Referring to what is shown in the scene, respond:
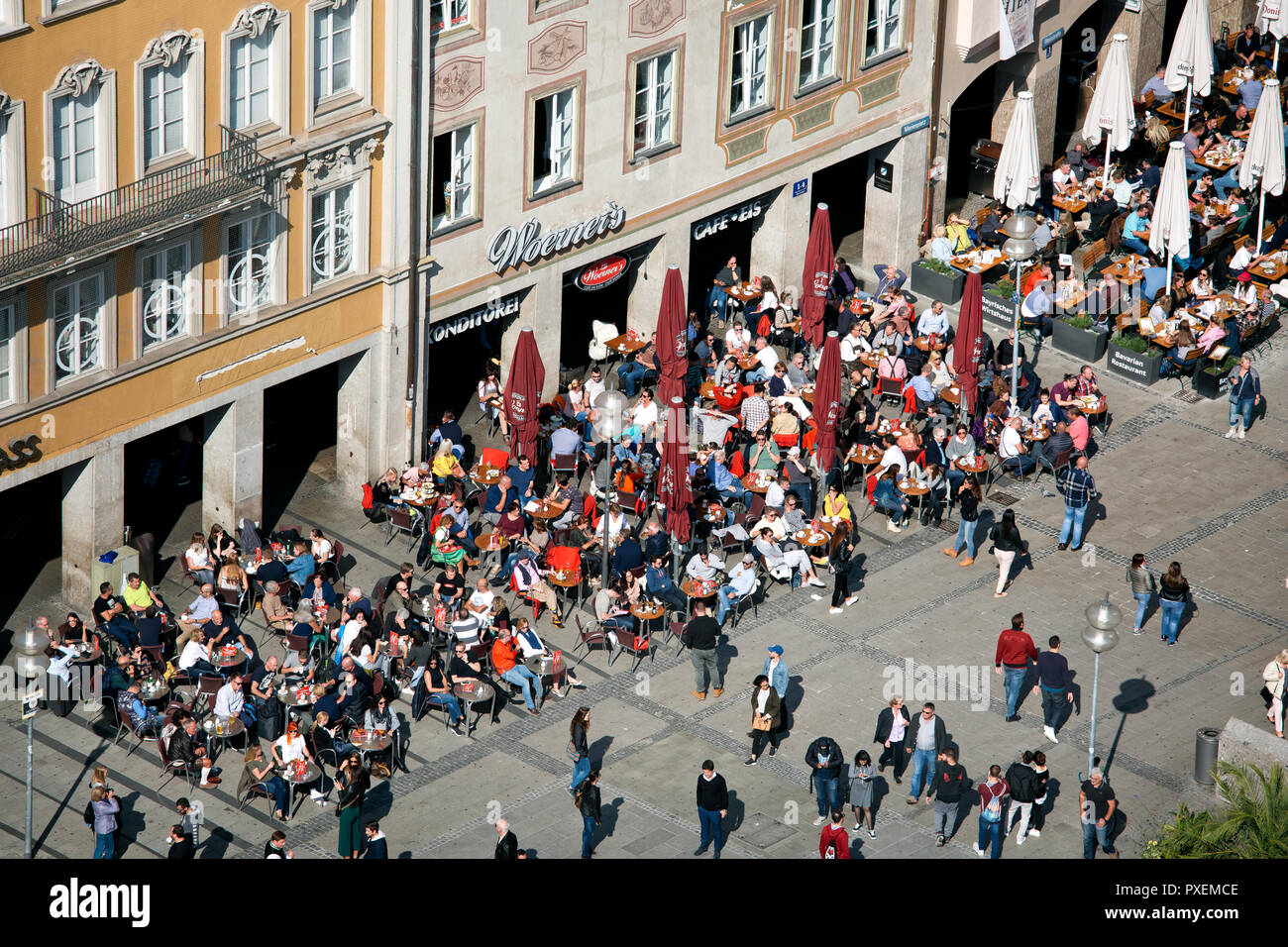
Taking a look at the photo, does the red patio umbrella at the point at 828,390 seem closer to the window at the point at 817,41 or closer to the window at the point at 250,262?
the window at the point at 817,41

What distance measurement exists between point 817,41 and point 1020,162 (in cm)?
496

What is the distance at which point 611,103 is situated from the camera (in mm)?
46969

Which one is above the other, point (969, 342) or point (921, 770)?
point (969, 342)

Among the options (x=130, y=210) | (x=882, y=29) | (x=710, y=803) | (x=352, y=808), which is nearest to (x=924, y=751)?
(x=710, y=803)

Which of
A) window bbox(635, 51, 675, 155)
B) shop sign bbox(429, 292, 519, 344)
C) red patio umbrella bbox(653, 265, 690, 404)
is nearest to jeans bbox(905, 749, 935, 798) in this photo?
red patio umbrella bbox(653, 265, 690, 404)

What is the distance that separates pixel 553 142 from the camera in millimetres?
46469

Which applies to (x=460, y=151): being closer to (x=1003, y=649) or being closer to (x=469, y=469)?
(x=469, y=469)

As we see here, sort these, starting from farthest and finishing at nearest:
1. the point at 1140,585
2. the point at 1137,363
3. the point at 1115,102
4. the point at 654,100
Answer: the point at 1115,102 → the point at 1137,363 → the point at 654,100 → the point at 1140,585

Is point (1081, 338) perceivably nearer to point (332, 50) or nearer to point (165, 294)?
point (332, 50)

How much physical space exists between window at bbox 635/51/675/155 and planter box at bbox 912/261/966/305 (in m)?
7.65

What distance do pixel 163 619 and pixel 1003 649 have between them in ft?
44.1

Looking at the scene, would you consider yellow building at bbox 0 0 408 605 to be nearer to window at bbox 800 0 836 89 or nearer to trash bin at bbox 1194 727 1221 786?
window at bbox 800 0 836 89
